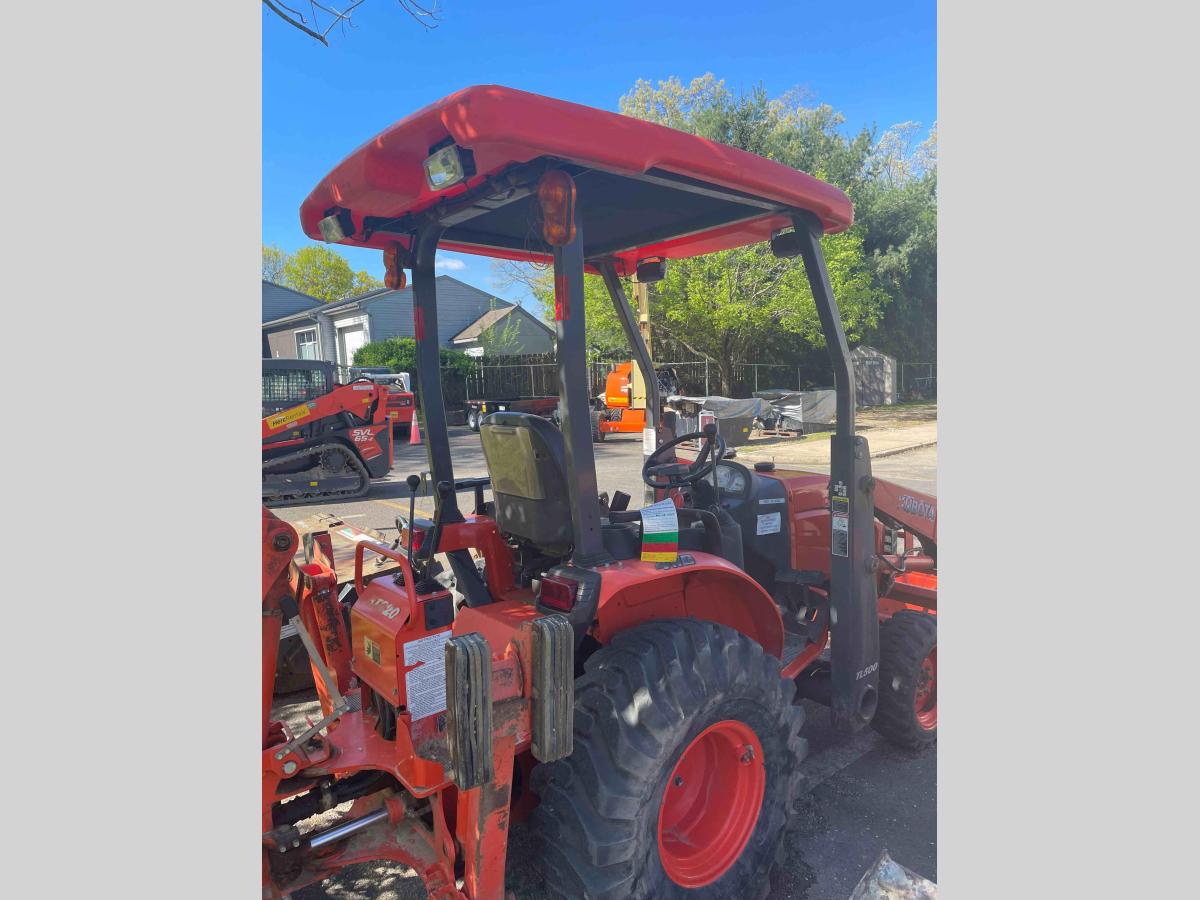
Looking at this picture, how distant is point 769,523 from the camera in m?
3.74

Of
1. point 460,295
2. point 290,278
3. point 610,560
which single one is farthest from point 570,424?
point 290,278

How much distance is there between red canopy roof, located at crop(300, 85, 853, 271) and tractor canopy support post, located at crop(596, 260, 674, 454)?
10cm

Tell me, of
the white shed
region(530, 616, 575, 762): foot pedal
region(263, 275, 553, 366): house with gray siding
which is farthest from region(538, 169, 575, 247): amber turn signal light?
the white shed

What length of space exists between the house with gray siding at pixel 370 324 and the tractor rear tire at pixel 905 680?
81.1 feet

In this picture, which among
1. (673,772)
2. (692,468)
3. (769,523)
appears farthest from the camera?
(769,523)

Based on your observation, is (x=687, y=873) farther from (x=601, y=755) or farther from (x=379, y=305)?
(x=379, y=305)

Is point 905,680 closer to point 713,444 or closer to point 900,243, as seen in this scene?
point 713,444

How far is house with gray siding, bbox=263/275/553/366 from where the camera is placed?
97.3 ft

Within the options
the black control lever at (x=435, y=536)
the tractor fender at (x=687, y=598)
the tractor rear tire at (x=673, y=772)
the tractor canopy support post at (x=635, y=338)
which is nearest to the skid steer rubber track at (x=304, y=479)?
the tractor canopy support post at (x=635, y=338)

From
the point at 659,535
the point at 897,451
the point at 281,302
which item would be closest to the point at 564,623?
the point at 659,535

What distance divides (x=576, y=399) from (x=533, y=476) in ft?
1.27

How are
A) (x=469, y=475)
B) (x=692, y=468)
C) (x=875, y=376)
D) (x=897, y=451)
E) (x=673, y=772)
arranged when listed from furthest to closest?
(x=875, y=376) < (x=897, y=451) < (x=469, y=475) < (x=692, y=468) < (x=673, y=772)

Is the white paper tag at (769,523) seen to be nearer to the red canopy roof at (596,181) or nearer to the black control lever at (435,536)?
the red canopy roof at (596,181)

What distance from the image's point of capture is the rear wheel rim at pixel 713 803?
262cm
